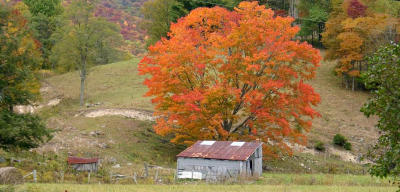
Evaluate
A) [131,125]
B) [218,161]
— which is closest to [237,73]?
[218,161]

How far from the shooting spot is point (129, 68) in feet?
251

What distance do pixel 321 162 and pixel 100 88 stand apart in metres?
37.7

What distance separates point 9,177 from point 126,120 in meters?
23.8

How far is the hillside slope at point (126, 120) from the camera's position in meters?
38.0

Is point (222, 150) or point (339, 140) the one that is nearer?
point (222, 150)

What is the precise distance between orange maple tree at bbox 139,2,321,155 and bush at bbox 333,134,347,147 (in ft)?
44.6

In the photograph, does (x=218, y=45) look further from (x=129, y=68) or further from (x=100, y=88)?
(x=129, y=68)

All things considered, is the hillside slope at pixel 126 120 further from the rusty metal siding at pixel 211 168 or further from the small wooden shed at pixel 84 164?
the rusty metal siding at pixel 211 168

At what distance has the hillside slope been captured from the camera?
38.0 metres

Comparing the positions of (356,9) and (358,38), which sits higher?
(356,9)

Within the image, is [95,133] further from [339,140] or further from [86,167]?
[339,140]

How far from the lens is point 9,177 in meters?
22.9

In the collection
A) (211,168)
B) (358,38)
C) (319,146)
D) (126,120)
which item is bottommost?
(319,146)

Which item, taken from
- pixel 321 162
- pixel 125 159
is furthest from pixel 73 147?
pixel 321 162
